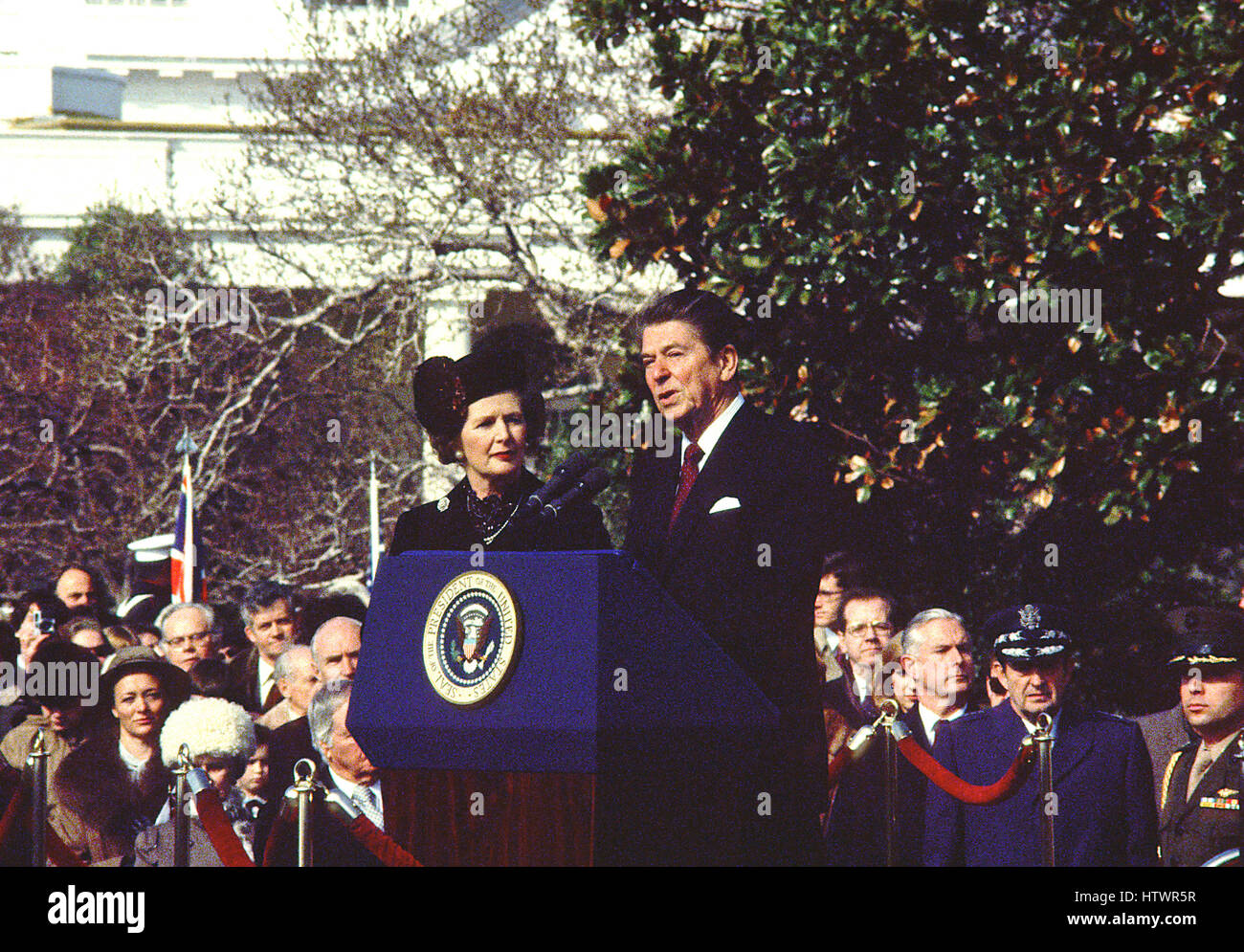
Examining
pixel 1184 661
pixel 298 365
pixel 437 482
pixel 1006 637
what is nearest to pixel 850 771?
pixel 1006 637

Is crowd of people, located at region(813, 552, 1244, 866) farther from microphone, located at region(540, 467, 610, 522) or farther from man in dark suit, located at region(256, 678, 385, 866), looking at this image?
microphone, located at region(540, 467, 610, 522)

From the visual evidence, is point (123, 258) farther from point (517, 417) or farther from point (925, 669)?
point (517, 417)

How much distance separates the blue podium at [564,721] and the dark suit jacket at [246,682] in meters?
5.29

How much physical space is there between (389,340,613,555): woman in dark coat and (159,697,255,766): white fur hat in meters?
1.95

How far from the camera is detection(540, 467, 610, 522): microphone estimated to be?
393 centimetres

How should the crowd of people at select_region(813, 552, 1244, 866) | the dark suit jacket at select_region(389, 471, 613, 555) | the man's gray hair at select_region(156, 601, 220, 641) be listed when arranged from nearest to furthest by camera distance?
1. the dark suit jacket at select_region(389, 471, 613, 555)
2. the crowd of people at select_region(813, 552, 1244, 866)
3. the man's gray hair at select_region(156, 601, 220, 641)

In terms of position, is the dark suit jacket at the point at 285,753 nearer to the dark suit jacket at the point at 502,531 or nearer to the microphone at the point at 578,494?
the dark suit jacket at the point at 502,531

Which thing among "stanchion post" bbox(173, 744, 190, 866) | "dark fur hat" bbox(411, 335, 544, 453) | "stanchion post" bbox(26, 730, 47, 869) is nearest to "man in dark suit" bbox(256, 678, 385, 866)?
"stanchion post" bbox(173, 744, 190, 866)

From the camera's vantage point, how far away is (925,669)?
23.1 feet

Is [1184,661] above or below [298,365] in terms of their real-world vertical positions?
below

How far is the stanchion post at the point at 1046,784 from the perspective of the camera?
5.80 meters

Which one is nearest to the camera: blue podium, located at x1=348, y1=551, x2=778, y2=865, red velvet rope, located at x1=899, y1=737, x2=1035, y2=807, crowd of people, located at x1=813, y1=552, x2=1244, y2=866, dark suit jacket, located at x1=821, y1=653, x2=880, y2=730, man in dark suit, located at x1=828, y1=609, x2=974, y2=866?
blue podium, located at x1=348, y1=551, x2=778, y2=865

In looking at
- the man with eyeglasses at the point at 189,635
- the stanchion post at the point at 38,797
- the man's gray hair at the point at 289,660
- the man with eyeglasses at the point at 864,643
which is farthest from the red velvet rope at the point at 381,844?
the man with eyeglasses at the point at 189,635
